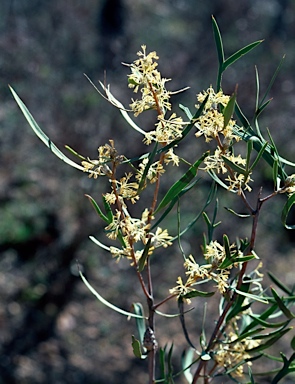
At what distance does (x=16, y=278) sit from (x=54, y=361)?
19.8 inches

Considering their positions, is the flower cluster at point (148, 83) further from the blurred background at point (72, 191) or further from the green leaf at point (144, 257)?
the blurred background at point (72, 191)

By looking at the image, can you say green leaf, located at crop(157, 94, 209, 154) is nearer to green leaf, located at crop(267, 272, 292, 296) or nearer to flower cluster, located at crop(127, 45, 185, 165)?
flower cluster, located at crop(127, 45, 185, 165)

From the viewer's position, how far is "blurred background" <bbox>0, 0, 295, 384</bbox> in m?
2.49

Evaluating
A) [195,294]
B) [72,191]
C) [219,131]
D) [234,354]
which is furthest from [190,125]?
[72,191]

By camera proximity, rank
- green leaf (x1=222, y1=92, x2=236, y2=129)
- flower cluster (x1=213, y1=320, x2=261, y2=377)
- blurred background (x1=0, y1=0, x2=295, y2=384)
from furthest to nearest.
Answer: blurred background (x1=0, y1=0, x2=295, y2=384) → flower cluster (x1=213, y1=320, x2=261, y2=377) → green leaf (x1=222, y1=92, x2=236, y2=129)

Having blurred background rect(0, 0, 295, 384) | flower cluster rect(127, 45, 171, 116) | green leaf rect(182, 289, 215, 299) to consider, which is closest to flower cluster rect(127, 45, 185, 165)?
flower cluster rect(127, 45, 171, 116)

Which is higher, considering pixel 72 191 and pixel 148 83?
pixel 72 191

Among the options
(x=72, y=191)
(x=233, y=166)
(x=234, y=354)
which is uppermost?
(x=72, y=191)

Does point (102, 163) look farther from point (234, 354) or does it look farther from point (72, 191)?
point (72, 191)

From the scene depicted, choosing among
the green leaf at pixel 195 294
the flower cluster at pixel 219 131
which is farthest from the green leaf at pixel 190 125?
the green leaf at pixel 195 294

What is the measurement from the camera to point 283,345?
2.62 meters

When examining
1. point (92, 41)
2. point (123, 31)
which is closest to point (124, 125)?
point (92, 41)

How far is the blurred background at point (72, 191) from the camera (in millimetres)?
2490

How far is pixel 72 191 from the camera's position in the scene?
8.65ft
